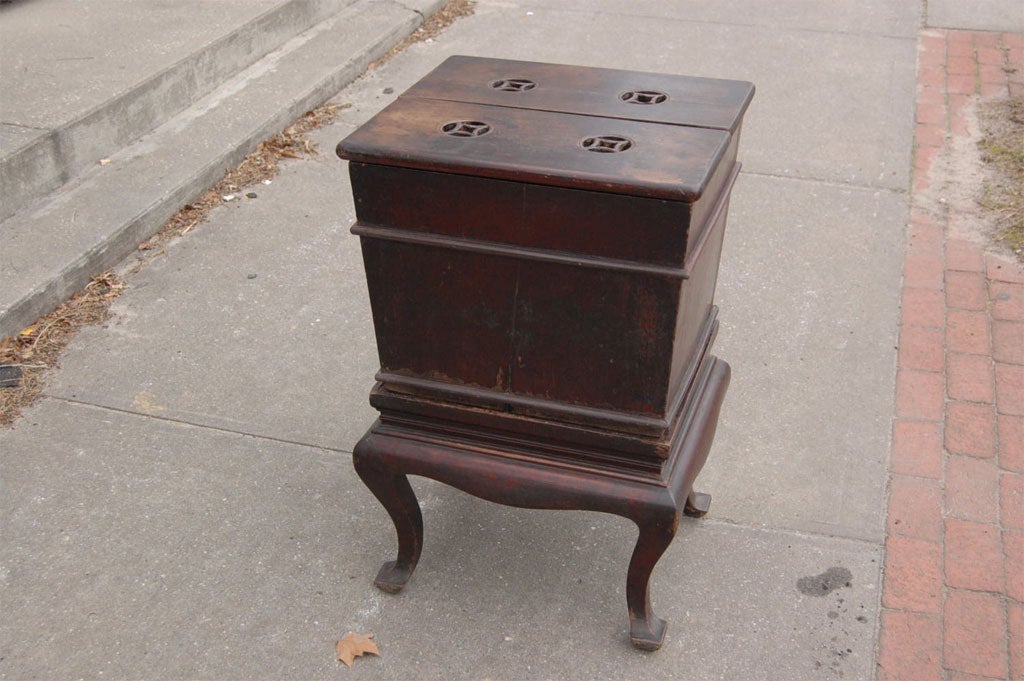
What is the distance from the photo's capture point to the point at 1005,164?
4.20 meters

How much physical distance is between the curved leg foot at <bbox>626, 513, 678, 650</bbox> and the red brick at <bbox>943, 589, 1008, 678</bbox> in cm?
63

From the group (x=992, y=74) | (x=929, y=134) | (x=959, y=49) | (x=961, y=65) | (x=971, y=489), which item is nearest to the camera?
(x=971, y=489)

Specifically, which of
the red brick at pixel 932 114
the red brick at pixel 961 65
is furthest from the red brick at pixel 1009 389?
the red brick at pixel 961 65

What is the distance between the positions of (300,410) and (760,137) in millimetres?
2687

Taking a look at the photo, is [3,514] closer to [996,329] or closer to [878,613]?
[878,613]

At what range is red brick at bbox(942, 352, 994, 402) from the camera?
2.95 m

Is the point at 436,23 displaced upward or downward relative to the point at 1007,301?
upward

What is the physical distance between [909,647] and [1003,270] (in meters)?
1.85

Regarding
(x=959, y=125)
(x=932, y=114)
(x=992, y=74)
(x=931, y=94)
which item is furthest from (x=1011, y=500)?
(x=992, y=74)

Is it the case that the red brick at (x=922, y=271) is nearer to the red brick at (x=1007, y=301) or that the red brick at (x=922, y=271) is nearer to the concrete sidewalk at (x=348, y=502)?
the concrete sidewalk at (x=348, y=502)

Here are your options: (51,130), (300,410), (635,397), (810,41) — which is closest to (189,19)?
(51,130)

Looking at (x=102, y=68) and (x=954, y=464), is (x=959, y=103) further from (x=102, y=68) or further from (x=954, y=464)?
(x=102, y=68)

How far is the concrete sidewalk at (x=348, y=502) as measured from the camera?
7.18ft

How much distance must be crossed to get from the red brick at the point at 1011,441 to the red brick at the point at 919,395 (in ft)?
0.54
